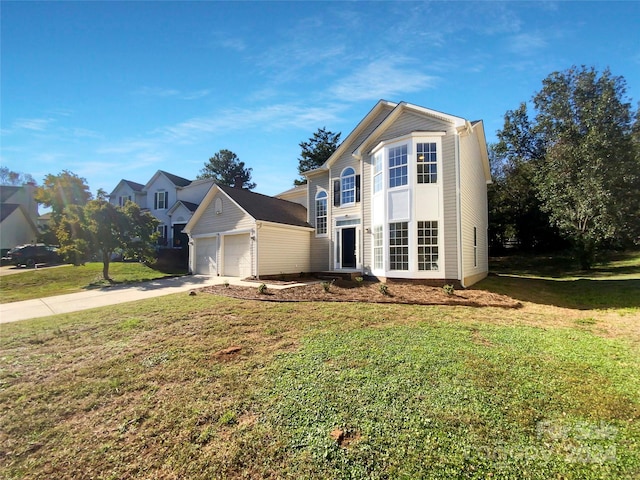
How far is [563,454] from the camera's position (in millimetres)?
2785

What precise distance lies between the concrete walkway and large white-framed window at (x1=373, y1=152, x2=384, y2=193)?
6.57 meters

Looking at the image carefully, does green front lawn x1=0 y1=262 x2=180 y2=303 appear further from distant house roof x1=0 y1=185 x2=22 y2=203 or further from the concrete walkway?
distant house roof x1=0 y1=185 x2=22 y2=203

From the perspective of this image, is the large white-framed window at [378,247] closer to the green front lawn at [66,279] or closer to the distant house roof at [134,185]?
the green front lawn at [66,279]

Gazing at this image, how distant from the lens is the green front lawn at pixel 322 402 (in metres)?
2.81

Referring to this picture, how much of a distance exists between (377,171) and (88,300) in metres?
13.1

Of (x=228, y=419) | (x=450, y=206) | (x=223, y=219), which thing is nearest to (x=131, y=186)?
(x=223, y=219)

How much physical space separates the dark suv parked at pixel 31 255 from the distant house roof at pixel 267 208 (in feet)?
52.3

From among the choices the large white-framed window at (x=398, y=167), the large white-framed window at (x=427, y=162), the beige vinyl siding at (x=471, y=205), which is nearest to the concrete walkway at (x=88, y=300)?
the large white-framed window at (x=398, y=167)

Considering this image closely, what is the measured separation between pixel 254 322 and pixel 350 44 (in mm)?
9447

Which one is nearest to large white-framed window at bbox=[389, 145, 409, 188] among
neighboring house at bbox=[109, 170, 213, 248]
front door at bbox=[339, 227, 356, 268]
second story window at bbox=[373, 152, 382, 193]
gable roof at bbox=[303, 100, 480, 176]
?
second story window at bbox=[373, 152, 382, 193]

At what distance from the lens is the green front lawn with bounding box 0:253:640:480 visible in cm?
281

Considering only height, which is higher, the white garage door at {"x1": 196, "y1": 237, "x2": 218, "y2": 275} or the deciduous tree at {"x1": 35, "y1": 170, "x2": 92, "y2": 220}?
the deciduous tree at {"x1": 35, "y1": 170, "x2": 92, "y2": 220}

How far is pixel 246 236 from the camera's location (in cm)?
1555

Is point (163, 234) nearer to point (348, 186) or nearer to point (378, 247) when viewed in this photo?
point (348, 186)
